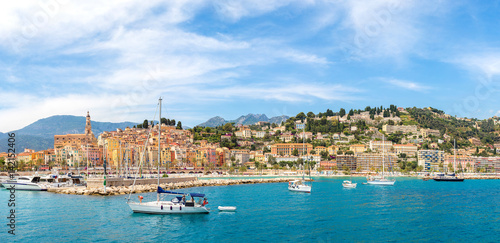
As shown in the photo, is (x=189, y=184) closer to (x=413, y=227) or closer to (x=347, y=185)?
(x=347, y=185)

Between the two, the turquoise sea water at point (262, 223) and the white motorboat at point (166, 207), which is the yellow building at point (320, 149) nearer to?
the turquoise sea water at point (262, 223)

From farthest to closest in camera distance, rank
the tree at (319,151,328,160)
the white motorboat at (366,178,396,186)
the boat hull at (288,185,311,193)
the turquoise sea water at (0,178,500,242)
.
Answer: the tree at (319,151,328,160) → the white motorboat at (366,178,396,186) → the boat hull at (288,185,311,193) → the turquoise sea water at (0,178,500,242)

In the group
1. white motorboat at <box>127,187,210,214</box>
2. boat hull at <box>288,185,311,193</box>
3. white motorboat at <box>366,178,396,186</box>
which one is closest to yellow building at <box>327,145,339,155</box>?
white motorboat at <box>366,178,396,186</box>

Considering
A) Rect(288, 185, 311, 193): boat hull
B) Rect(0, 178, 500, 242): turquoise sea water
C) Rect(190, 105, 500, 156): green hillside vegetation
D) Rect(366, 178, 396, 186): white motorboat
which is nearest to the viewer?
Rect(0, 178, 500, 242): turquoise sea water

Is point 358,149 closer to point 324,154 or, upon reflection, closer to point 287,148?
point 324,154

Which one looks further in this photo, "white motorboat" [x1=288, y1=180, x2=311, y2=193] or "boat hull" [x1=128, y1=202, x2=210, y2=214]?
"white motorboat" [x1=288, y1=180, x2=311, y2=193]

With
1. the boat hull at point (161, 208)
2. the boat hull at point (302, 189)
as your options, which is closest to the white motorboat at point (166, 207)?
the boat hull at point (161, 208)

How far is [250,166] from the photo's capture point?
129875 mm

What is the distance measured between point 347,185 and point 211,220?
119ft

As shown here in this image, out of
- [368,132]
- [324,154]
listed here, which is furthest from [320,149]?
[368,132]

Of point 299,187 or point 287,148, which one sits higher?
point 287,148

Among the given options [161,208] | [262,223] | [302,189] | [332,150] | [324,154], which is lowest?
[302,189]

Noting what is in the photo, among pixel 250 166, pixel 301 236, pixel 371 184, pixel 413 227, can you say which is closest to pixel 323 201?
pixel 413 227

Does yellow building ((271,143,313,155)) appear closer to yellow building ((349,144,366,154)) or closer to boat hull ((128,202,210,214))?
yellow building ((349,144,366,154))
